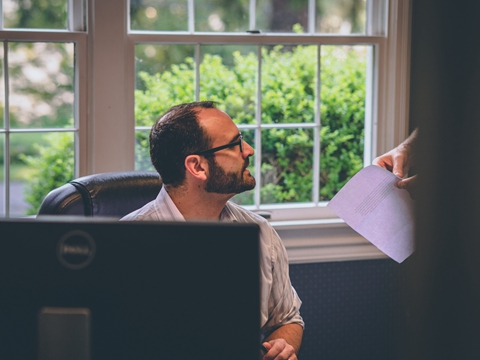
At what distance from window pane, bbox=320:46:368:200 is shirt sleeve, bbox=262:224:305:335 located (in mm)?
1052

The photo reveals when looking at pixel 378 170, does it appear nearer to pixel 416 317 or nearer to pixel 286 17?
pixel 286 17

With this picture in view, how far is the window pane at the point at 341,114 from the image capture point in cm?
269

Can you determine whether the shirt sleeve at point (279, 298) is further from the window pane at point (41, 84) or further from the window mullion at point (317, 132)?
the window pane at point (41, 84)

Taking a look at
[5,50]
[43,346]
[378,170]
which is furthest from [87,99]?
[43,346]

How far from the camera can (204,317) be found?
23.9 inches

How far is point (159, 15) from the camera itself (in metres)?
2.46

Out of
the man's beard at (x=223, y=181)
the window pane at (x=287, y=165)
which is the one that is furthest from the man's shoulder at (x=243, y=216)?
the window pane at (x=287, y=165)

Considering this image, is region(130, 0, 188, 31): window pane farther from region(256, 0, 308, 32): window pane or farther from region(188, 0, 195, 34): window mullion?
region(256, 0, 308, 32): window pane

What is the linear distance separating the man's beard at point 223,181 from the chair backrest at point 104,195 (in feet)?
0.71

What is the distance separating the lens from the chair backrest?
164 centimetres

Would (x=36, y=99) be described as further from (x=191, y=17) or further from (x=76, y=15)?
(x=191, y=17)

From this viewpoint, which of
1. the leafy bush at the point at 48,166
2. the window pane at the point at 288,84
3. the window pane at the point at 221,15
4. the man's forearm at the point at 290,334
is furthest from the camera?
the window pane at the point at 288,84

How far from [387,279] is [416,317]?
96.1 inches

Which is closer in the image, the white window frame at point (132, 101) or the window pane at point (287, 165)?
the white window frame at point (132, 101)
